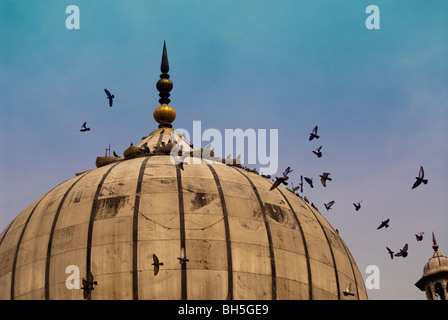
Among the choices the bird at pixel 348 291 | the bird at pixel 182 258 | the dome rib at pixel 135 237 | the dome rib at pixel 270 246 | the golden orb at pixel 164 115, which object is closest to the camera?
the dome rib at pixel 135 237

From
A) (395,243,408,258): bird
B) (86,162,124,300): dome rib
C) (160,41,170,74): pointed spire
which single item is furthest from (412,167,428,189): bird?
(160,41,170,74): pointed spire

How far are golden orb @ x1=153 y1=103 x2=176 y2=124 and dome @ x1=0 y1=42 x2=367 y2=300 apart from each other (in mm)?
5396

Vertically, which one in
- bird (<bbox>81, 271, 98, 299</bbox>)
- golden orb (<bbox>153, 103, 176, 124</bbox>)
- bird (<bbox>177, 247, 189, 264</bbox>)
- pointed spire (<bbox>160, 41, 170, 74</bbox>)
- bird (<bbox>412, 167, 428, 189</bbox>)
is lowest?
bird (<bbox>81, 271, 98, 299</bbox>)

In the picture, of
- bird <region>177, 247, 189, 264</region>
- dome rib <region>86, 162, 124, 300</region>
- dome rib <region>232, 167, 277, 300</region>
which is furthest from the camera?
dome rib <region>232, 167, 277, 300</region>

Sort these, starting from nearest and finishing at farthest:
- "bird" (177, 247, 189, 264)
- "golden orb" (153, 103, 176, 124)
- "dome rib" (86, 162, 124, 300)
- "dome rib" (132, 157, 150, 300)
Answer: "dome rib" (132, 157, 150, 300)
"bird" (177, 247, 189, 264)
"dome rib" (86, 162, 124, 300)
"golden orb" (153, 103, 176, 124)

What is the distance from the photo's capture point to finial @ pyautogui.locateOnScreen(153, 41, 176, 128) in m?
31.3

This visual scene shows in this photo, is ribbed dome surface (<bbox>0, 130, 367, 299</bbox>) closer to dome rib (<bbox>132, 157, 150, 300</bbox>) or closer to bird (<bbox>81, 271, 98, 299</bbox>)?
dome rib (<bbox>132, 157, 150, 300</bbox>)

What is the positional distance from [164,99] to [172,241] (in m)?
10.4

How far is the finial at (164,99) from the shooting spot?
3133 centimetres

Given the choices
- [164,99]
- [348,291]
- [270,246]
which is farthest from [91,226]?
[164,99]

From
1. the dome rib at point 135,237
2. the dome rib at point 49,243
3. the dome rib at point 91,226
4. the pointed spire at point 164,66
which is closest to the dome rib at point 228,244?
the dome rib at point 135,237

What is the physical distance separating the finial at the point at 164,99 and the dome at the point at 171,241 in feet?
17.7

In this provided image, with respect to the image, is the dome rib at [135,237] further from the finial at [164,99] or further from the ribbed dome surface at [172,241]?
the finial at [164,99]
